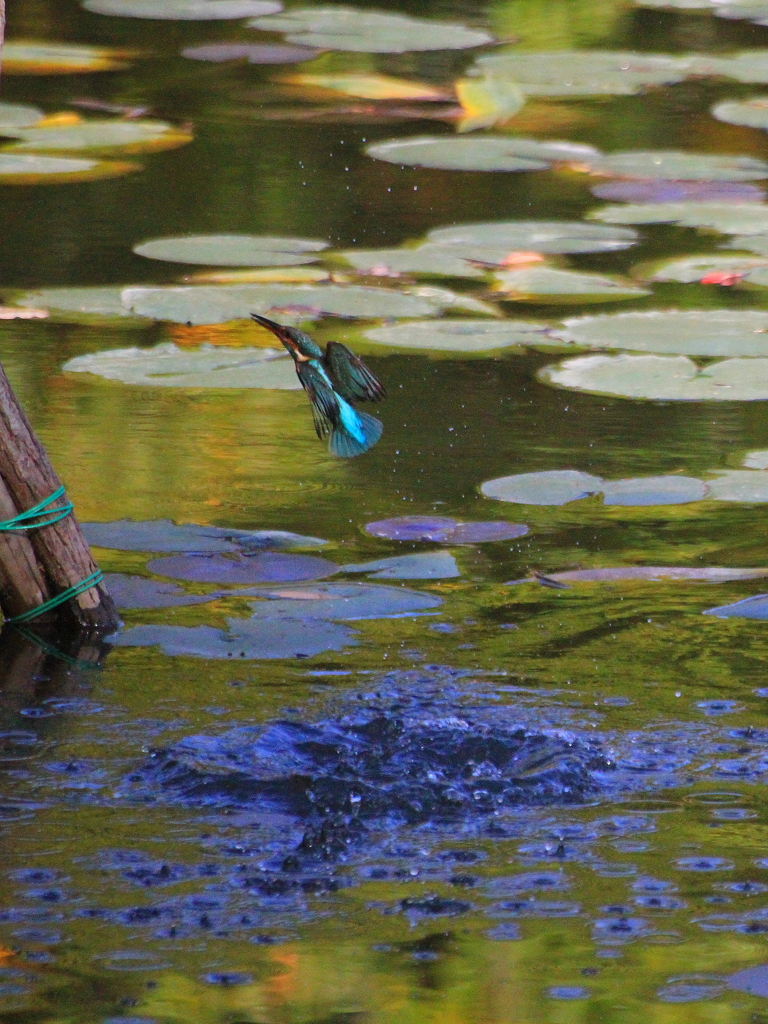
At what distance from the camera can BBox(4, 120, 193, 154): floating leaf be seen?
7750 mm

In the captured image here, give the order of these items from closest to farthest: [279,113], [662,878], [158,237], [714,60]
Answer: [662,878] → [158,237] → [279,113] → [714,60]

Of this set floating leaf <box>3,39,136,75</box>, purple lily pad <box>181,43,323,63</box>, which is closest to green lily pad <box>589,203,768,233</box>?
purple lily pad <box>181,43,323,63</box>

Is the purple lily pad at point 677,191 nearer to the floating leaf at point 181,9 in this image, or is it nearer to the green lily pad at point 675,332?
the green lily pad at point 675,332

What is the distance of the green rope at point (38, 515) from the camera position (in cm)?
349

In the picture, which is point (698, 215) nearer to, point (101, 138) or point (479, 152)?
point (479, 152)

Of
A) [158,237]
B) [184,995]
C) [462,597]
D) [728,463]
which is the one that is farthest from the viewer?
[158,237]

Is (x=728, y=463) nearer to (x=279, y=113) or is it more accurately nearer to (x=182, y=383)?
(x=182, y=383)

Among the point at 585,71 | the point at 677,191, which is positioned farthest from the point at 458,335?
the point at 585,71

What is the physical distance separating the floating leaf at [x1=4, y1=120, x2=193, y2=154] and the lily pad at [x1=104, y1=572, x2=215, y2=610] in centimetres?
435

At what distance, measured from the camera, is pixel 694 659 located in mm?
3387

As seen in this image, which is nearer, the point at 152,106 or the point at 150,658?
the point at 150,658

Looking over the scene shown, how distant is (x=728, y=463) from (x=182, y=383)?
1458 millimetres

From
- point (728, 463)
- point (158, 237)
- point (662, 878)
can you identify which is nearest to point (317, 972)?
point (662, 878)

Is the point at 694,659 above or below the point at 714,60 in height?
below
